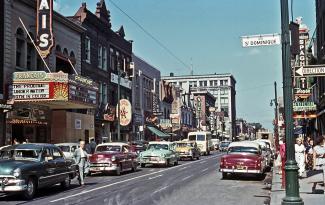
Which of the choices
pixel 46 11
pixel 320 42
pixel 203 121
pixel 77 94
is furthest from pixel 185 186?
pixel 203 121

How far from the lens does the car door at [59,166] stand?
17.2 m

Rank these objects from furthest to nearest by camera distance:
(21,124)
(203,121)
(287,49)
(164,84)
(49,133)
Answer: (203,121)
(164,84)
(49,133)
(21,124)
(287,49)

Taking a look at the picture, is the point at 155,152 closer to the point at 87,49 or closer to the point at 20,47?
the point at 20,47

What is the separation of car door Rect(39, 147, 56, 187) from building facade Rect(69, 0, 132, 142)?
80.4 ft

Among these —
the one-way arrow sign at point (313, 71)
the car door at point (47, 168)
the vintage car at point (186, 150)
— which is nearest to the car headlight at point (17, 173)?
the car door at point (47, 168)

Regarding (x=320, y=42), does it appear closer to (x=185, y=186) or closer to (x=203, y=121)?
(x=185, y=186)

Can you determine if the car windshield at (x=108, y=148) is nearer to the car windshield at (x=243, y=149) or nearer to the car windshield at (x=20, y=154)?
the car windshield at (x=243, y=149)

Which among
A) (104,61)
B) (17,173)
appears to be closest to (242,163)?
(17,173)

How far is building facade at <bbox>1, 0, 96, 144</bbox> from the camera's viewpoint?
28.9 metres

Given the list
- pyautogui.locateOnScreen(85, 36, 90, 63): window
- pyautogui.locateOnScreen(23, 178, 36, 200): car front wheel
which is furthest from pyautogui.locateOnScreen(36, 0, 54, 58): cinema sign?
pyautogui.locateOnScreen(23, 178, 36, 200): car front wheel

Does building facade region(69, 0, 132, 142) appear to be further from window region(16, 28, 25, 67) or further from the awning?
window region(16, 28, 25, 67)

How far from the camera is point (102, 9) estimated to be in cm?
4778

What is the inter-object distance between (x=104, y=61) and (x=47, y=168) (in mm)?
31317

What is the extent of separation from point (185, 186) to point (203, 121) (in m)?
97.4
